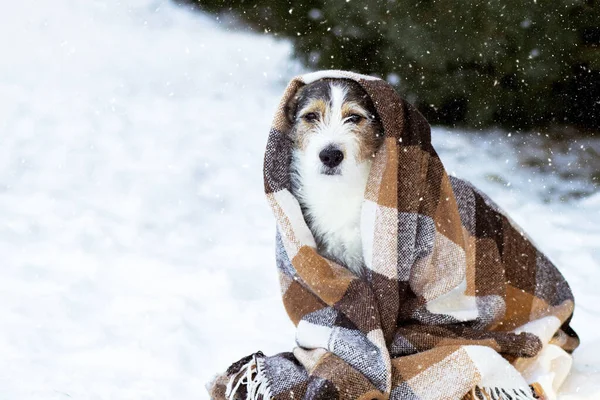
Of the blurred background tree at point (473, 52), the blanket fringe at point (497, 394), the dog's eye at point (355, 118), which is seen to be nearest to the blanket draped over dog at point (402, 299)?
the blanket fringe at point (497, 394)

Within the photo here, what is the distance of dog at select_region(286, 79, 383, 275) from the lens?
2787 millimetres

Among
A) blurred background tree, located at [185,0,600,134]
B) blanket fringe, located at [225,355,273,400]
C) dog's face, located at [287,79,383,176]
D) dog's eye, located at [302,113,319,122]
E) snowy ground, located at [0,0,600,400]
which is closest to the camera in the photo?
blanket fringe, located at [225,355,273,400]

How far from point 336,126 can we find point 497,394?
1.17m

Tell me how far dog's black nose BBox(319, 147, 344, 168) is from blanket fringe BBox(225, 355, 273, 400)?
787 millimetres

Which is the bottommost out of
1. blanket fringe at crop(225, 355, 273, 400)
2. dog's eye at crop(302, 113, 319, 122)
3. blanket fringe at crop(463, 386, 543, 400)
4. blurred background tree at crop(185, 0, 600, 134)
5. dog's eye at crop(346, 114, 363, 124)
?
blanket fringe at crop(463, 386, 543, 400)

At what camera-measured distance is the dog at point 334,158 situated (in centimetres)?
279

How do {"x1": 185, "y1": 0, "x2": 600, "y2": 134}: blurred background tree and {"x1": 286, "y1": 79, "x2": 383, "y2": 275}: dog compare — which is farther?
{"x1": 185, "y1": 0, "x2": 600, "y2": 134}: blurred background tree

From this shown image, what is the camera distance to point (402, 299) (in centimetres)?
290

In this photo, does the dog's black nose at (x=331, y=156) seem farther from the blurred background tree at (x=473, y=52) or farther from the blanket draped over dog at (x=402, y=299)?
the blurred background tree at (x=473, y=52)

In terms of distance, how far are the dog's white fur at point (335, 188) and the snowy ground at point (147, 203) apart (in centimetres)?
77

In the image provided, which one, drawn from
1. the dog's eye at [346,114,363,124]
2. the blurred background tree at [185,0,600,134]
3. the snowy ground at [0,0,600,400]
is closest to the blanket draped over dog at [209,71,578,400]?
the dog's eye at [346,114,363,124]

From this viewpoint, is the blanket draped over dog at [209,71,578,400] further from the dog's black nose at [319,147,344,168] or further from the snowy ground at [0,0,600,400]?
the snowy ground at [0,0,600,400]

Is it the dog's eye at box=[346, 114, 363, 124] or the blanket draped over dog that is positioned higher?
the dog's eye at box=[346, 114, 363, 124]

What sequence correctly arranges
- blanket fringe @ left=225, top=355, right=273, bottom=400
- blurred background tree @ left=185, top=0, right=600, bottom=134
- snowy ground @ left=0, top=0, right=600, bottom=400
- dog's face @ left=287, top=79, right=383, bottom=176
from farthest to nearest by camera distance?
1. blurred background tree @ left=185, top=0, right=600, bottom=134
2. snowy ground @ left=0, top=0, right=600, bottom=400
3. dog's face @ left=287, top=79, right=383, bottom=176
4. blanket fringe @ left=225, top=355, right=273, bottom=400
